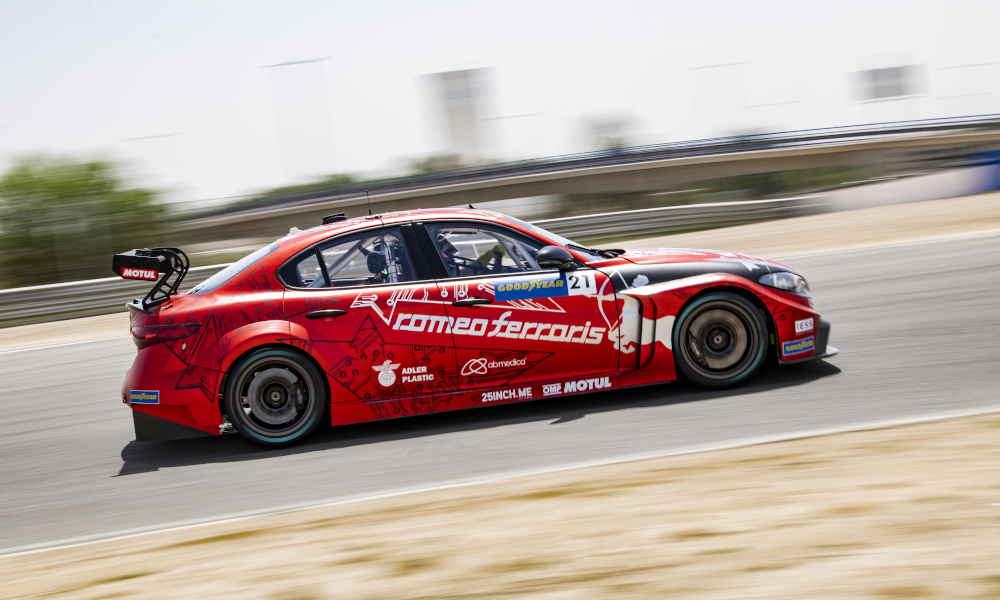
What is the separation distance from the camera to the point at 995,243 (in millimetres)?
10727

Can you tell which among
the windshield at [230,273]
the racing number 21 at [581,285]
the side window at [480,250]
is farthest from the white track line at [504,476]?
the windshield at [230,273]

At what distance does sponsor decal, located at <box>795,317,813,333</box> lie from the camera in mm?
5477

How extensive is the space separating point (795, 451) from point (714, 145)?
41.4 meters

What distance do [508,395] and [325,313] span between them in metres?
1.34

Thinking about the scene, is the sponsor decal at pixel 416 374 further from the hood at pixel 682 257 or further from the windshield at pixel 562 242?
the hood at pixel 682 257

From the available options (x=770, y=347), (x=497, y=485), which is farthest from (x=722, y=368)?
(x=497, y=485)

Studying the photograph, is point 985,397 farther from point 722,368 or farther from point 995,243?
point 995,243

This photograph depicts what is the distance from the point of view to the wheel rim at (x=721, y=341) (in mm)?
5496

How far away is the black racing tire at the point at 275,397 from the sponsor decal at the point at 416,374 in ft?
1.83

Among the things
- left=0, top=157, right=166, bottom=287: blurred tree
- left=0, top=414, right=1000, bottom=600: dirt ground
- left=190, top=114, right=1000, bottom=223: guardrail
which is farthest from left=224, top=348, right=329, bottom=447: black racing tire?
left=190, top=114, right=1000, bottom=223: guardrail

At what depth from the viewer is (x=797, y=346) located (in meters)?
5.48

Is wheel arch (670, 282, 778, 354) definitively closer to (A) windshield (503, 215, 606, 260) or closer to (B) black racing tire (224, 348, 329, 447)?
(A) windshield (503, 215, 606, 260)

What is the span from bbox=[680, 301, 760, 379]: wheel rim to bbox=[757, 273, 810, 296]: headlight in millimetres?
277

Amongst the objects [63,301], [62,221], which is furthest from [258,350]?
[62,221]
